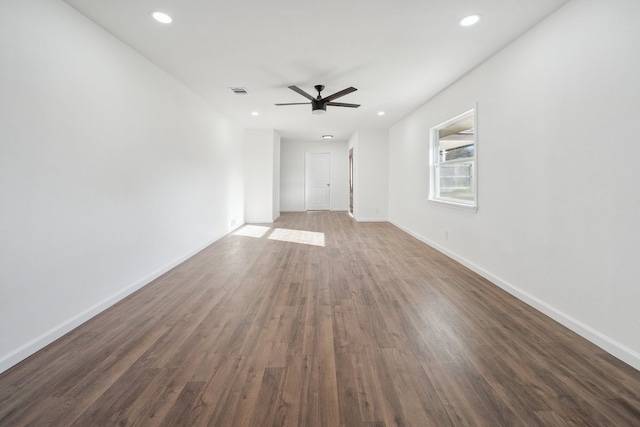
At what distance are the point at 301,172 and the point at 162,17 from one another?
7.53m

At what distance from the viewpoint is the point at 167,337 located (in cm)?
208

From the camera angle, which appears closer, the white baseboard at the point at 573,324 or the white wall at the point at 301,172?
the white baseboard at the point at 573,324

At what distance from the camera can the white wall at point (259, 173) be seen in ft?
23.9

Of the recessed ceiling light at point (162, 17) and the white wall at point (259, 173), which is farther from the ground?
the recessed ceiling light at point (162, 17)

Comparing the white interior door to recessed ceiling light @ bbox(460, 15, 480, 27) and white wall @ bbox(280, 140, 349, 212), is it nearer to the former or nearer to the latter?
white wall @ bbox(280, 140, 349, 212)

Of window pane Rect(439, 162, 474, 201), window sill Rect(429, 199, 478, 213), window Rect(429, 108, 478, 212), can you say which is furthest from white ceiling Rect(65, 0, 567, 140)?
window sill Rect(429, 199, 478, 213)

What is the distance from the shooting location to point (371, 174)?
24.9 feet

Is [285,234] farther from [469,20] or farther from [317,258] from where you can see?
[469,20]

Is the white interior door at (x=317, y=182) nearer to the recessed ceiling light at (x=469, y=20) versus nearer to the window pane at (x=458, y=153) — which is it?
the window pane at (x=458, y=153)

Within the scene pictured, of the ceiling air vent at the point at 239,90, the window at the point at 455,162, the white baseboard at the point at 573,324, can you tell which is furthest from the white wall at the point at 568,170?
the ceiling air vent at the point at 239,90

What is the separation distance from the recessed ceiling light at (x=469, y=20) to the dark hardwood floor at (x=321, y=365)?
8.11ft

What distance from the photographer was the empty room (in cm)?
154

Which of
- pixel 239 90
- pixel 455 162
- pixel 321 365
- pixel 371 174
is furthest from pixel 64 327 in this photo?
pixel 371 174

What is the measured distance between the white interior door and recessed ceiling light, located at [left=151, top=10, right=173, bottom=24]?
7.46 meters
